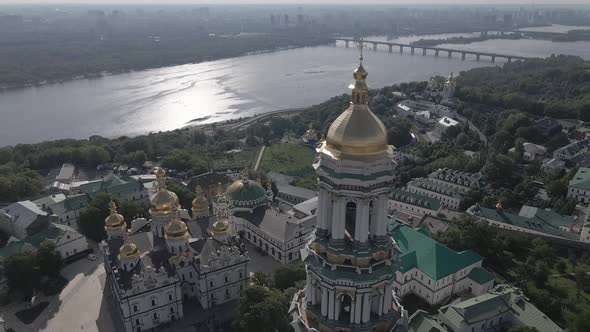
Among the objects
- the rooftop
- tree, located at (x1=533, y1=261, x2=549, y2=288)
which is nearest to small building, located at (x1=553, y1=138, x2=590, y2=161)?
tree, located at (x1=533, y1=261, x2=549, y2=288)

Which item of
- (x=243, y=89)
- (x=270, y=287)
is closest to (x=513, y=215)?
(x=270, y=287)

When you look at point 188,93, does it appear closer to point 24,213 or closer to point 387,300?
point 24,213

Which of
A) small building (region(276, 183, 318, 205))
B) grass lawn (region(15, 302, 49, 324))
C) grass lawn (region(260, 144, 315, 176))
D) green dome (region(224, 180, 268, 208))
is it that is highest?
green dome (region(224, 180, 268, 208))

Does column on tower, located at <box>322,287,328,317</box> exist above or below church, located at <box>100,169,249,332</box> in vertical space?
above

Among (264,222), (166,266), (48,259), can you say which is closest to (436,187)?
(264,222)

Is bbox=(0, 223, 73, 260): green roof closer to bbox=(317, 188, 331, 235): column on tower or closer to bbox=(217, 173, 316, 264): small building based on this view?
bbox=(217, 173, 316, 264): small building

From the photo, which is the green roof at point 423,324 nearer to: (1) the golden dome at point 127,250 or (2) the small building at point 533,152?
(1) the golden dome at point 127,250

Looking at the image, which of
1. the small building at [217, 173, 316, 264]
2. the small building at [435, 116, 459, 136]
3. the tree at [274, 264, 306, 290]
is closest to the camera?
the tree at [274, 264, 306, 290]
